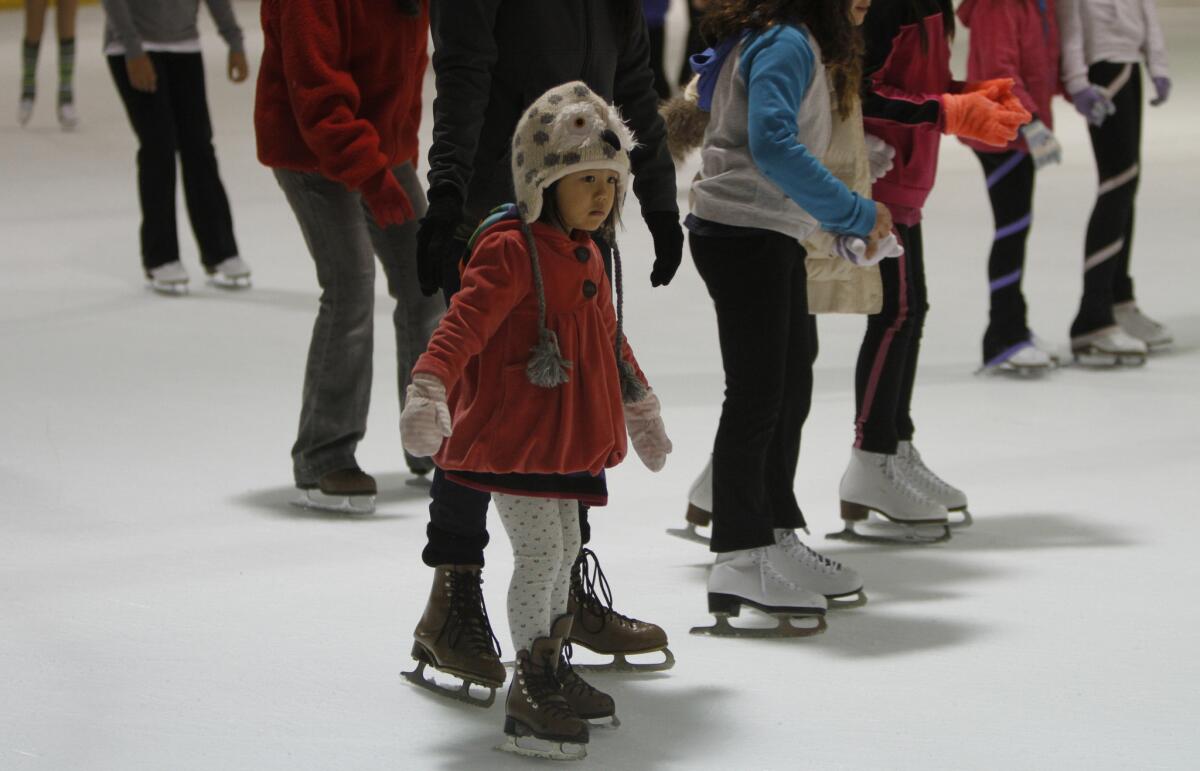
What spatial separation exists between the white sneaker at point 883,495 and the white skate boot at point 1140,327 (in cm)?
219

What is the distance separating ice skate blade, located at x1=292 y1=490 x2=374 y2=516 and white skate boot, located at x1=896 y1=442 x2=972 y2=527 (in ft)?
3.91

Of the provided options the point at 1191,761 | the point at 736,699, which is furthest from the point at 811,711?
the point at 1191,761

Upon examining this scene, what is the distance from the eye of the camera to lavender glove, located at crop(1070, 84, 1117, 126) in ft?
17.4

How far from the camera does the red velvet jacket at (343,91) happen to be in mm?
3795

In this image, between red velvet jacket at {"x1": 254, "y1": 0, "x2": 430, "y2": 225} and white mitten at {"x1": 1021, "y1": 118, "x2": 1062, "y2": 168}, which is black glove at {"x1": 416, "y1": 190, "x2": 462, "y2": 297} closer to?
red velvet jacket at {"x1": 254, "y1": 0, "x2": 430, "y2": 225}

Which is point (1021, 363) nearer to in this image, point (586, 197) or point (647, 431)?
point (647, 431)

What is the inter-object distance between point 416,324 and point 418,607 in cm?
100

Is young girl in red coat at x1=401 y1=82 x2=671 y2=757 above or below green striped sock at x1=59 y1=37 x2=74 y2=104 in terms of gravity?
above

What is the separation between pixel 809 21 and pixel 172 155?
157 inches

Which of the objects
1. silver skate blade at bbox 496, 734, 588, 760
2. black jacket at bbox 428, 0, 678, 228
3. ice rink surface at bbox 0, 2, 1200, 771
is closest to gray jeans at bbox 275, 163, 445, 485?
ice rink surface at bbox 0, 2, 1200, 771

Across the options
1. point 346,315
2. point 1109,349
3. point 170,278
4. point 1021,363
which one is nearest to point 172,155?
point 170,278

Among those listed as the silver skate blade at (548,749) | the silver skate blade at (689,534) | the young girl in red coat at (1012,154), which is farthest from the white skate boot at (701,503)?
the young girl in red coat at (1012,154)

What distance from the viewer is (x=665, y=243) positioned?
304 cm

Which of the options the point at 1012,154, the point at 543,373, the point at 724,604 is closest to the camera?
the point at 543,373
